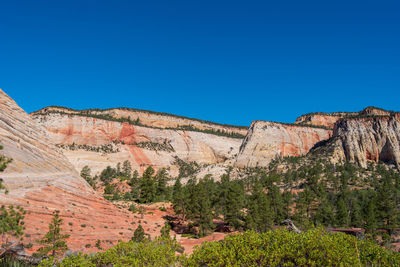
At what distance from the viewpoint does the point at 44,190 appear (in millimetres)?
29078

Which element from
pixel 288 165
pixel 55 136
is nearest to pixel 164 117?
pixel 55 136

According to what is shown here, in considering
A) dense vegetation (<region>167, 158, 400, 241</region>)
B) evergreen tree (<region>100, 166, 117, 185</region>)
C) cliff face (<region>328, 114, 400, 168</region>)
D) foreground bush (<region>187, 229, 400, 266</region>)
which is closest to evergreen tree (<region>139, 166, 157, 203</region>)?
dense vegetation (<region>167, 158, 400, 241</region>)

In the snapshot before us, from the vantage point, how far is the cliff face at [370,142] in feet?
270

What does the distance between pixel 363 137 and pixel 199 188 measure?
231 feet

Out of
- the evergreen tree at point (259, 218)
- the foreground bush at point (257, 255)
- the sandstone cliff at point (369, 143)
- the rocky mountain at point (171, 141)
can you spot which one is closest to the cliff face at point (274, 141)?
the rocky mountain at point (171, 141)

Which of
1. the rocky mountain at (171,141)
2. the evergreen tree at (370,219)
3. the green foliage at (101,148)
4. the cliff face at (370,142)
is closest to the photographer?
the evergreen tree at (370,219)

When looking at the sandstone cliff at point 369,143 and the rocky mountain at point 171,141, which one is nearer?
the sandstone cliff at point 369,143

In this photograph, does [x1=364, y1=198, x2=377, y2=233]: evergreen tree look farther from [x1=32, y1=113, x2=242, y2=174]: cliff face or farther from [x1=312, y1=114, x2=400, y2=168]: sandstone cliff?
[x1=32, y1=113, x2=242, y2=174]: cliff face

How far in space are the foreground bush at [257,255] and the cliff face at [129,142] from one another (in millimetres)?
82675

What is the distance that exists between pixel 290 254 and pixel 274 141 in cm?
10102

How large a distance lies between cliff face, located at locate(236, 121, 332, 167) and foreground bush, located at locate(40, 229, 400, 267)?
292 ft

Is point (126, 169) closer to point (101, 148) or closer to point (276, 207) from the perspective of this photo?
point (101, 148)

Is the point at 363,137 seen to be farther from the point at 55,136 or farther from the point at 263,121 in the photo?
the point at 55,136

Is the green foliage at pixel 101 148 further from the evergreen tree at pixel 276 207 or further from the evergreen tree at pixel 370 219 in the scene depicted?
the evergreen tree at pixel 370 219
